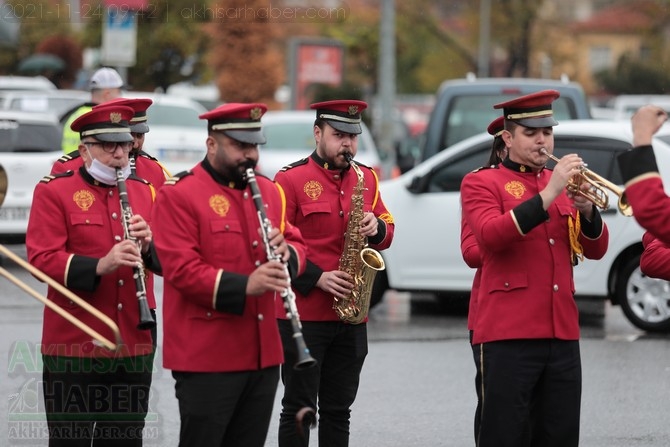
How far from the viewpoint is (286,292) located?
5617mm

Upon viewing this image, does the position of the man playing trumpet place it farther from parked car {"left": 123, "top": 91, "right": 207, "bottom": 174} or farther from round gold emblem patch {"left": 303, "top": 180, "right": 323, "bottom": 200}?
parked car {"left": 123, "top": 91, "right": 207, "bottom": 174}

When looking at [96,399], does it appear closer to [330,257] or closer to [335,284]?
[335,284]

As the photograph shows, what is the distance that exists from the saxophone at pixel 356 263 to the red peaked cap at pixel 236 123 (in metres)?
1.60

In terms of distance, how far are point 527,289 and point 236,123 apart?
1.56 meters

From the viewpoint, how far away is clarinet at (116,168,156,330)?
6.24 metres

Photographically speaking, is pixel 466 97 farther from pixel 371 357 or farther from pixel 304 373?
pixel 304 373

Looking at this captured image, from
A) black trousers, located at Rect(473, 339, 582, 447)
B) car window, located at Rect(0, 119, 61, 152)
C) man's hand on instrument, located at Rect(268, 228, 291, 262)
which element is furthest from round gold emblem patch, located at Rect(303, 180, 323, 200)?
car window, located at Rect(0, 119, 61, 152)

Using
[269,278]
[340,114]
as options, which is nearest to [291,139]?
[340,114]

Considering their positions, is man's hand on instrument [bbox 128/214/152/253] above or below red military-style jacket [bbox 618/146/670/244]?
below

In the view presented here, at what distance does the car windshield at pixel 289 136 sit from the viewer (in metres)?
20.5

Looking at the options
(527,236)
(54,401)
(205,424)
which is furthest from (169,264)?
(527,236)

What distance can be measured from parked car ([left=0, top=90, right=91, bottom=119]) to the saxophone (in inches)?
682

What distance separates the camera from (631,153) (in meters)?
5.62

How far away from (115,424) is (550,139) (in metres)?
2.40
